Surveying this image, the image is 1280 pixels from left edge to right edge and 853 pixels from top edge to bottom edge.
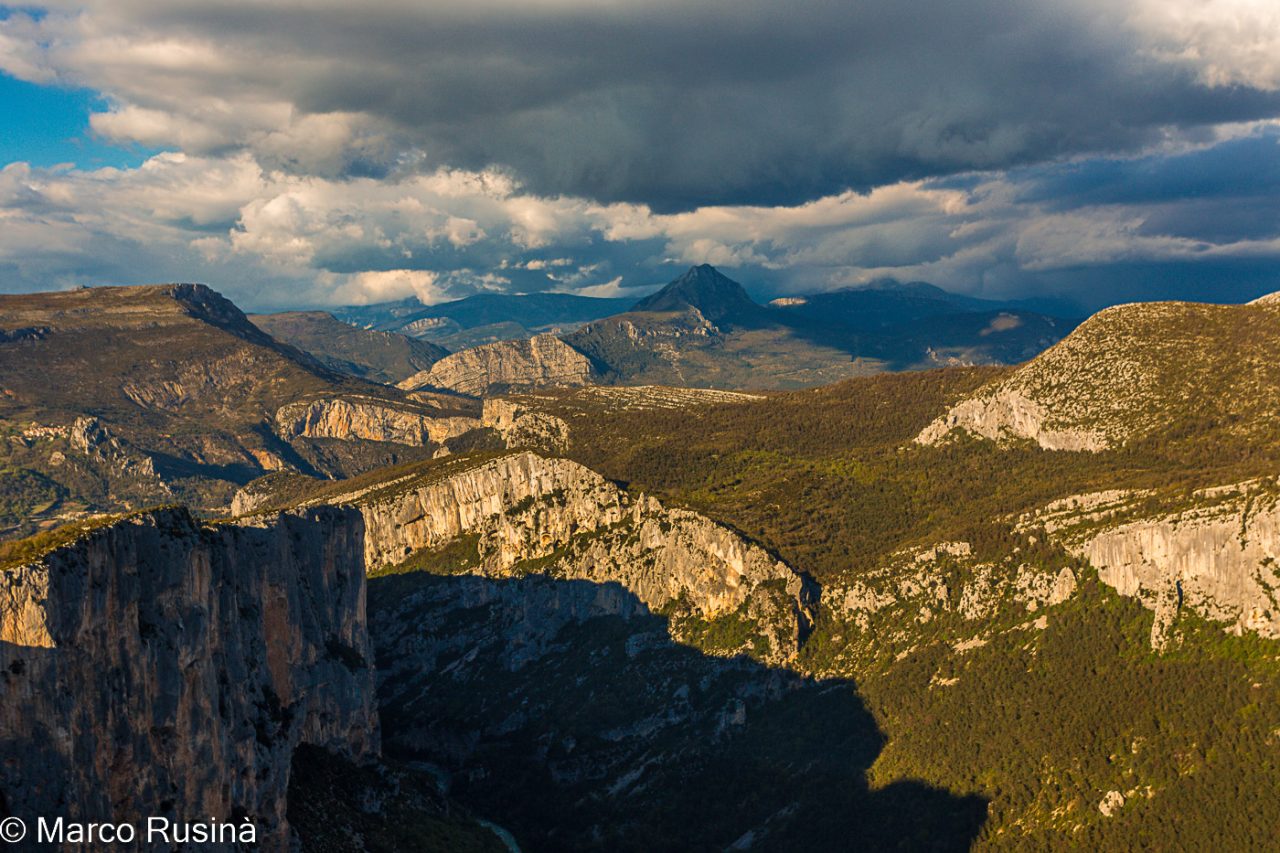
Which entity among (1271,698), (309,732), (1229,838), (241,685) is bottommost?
(1229,838)

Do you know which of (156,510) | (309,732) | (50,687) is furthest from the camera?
(309,732)

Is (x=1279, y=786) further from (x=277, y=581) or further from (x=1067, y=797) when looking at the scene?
(x=277, y=581)

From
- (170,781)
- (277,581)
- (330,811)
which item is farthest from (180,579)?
(330,811)

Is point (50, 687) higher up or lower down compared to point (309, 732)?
higher up

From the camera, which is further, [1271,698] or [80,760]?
[1271,698]

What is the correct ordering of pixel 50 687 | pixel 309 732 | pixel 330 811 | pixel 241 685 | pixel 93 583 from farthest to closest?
1. pixel 309 732
2. pixel 330 811
3. pixel 241 685
4. pixel 93 583
5. pixel 50 687

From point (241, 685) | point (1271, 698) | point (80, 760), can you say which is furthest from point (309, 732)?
point (1271, 698)

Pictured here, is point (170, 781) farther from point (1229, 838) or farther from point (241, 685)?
point (1229, 838)
